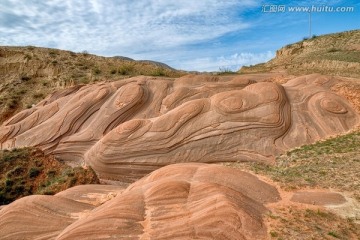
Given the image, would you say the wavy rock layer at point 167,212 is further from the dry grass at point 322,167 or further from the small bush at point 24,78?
the small bush at point 24,78

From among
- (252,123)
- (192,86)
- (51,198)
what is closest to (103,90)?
(192,86)

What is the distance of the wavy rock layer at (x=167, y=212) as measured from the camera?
21.5 feet

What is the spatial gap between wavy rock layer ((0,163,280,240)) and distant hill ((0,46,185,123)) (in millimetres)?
21796

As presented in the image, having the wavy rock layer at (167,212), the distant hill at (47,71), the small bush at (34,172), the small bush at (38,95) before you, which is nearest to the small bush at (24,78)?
the distant hill at (47,71)

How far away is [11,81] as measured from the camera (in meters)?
34.8

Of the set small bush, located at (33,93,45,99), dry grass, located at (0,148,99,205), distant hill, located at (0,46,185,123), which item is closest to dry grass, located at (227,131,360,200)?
dry grass, located at (0,148,99,205)

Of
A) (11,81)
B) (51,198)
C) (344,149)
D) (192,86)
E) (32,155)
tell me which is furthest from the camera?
(11,81)

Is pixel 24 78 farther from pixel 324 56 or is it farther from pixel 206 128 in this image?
pixel 324 56

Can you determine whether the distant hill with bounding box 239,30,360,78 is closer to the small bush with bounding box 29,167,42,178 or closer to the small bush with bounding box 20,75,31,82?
the small bush with bounding box 29,167,42,178

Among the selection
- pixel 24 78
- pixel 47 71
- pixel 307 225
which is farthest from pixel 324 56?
pixel 307 225

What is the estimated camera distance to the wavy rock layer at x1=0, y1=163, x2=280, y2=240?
21.5 ft

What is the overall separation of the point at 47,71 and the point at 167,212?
31.3 metres

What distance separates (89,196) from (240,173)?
15.2 ft

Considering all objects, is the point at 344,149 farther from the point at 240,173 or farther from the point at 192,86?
the point at 192,86
